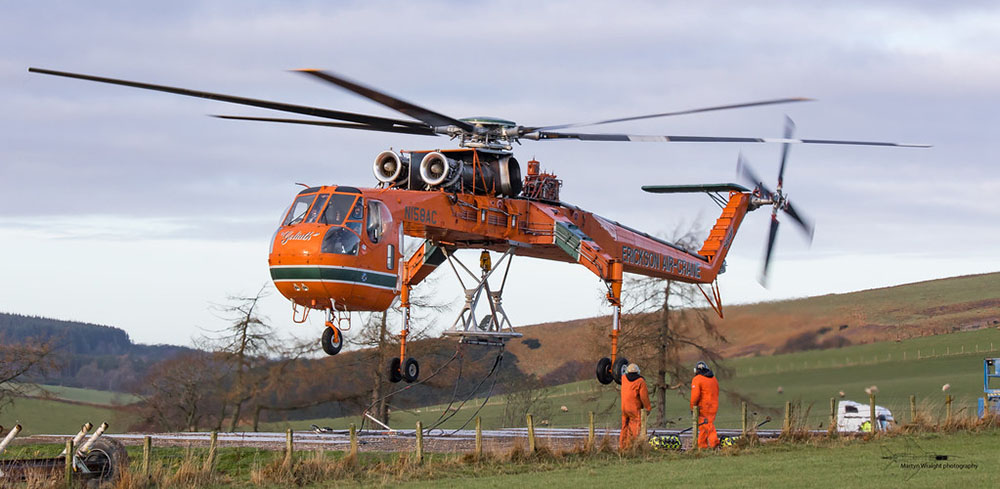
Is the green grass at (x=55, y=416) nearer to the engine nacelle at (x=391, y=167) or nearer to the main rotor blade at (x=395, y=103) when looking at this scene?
the engine nacelle at (x=391, y=167)

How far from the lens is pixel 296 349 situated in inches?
1724

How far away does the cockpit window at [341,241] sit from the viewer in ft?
80.6

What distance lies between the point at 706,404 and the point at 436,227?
8233 millimetres

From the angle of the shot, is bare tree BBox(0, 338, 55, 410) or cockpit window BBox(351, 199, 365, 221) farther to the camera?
bare tree BBox(0, 338, 55, 410)

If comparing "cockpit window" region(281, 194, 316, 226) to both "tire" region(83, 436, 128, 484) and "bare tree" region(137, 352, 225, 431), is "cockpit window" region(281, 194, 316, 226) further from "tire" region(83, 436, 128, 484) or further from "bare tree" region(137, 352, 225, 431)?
"bare tree" region(137, 352, 225, 431)

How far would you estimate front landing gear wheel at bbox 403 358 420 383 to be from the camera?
2883 cm

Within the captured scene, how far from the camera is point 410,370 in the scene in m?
28.9

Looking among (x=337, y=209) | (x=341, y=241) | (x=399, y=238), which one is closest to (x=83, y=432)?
(x=341, y=241)

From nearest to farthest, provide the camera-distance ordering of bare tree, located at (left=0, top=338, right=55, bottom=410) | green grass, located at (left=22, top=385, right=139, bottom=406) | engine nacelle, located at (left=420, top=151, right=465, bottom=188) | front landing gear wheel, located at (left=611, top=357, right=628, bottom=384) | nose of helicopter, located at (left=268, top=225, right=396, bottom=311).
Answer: nose of helicopter, located at (left=268, top=225, right=396, bottom=311) < engine nacelle, located at (left=420, top=151, right=465, bottom=188) < front landing gear wheel, located at (left=611, top=357, right=628, bottom=384) < bare tree, located at (left=0, top=338, right=55, bottom=410) < green grass, located at (left=22, top=385, right=139, bottom=406)

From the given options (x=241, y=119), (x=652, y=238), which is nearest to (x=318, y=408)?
(x=652, y=238)

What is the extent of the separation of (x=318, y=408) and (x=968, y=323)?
24.4 m

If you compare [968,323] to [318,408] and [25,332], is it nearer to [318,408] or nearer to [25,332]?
[318,408]

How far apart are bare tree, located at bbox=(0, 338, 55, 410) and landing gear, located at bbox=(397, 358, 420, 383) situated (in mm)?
20548

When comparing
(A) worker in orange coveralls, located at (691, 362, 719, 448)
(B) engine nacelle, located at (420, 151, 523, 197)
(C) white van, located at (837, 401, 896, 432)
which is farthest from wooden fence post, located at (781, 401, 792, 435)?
(B) engine nacelle, located at (420, 151, 523, 197)
